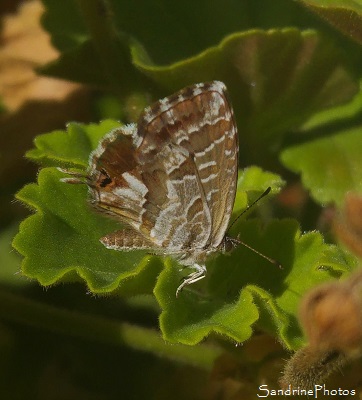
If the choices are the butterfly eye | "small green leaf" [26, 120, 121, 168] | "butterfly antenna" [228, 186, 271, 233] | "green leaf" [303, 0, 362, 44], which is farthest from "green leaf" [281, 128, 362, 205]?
the butterfly eye

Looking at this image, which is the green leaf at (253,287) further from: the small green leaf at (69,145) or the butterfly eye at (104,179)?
the small green leaf at (69,145)

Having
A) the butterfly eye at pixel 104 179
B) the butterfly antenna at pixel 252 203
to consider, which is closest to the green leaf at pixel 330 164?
the butterfly antenna at pixel 252 203

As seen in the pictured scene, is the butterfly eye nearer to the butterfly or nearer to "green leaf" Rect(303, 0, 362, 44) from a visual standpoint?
the butterfly

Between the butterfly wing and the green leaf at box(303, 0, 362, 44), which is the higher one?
the green leaf at box(303, 0, 362, 44)

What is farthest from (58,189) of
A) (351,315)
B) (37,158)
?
(351,315)

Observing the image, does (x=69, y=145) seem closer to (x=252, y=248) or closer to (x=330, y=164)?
(x=252, y=248)

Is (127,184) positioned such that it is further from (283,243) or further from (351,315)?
(351,315)

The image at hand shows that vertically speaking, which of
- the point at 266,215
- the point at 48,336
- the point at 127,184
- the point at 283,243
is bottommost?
the point at 48,336
